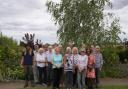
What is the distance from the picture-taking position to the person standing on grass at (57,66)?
21.4m

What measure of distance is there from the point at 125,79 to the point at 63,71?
7494 mm

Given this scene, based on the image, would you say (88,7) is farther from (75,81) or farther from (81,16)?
(75,81)

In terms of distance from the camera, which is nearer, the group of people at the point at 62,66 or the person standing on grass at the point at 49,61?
the group of people at the point at 62,66

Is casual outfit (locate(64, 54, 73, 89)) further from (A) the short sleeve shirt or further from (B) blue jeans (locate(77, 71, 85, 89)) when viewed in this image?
(A) the short sleeve shirt

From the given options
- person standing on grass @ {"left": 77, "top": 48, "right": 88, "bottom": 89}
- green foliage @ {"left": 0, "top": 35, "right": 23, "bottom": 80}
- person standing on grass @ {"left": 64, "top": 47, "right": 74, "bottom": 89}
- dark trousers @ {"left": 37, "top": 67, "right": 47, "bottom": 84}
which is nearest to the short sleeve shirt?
dark trousers @ {"left": 37, "top": 67, "right": 47, "bottom": 84}

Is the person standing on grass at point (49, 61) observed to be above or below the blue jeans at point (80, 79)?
above

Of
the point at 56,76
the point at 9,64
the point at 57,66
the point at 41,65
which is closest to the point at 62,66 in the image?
the point at 57,66

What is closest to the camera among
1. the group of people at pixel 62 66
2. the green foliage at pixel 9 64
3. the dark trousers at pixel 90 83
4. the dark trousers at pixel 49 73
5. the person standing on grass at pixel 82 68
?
the person standing on grass at pixel 82 68

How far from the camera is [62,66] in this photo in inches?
A: 843

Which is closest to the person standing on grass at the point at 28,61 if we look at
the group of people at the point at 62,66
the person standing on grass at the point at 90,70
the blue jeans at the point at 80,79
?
the group of people at the point at 62,66

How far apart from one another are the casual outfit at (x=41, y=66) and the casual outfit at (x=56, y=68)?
1.05m

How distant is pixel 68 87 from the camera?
21.2 meters

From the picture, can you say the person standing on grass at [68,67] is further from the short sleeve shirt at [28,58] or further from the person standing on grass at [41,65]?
the short sleeve shirt at [28,58]

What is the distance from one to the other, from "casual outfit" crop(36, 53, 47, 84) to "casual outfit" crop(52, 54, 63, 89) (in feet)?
3.43
